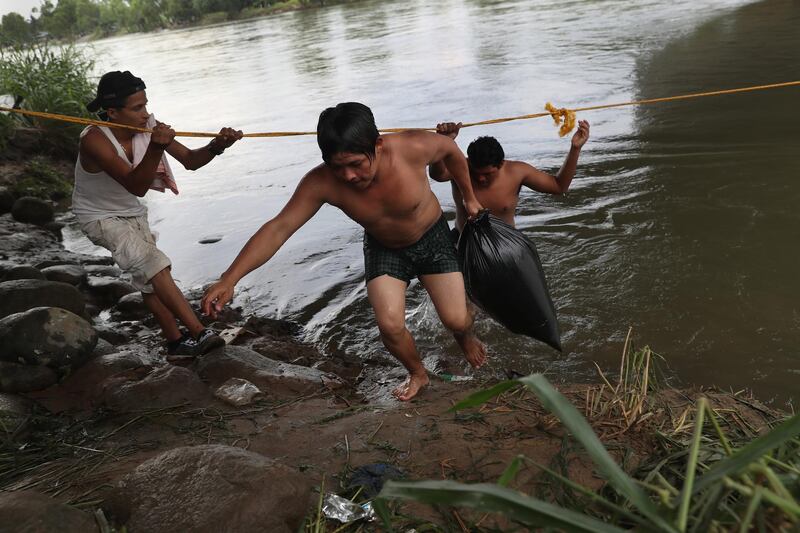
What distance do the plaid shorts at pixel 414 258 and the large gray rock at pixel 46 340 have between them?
1705mm

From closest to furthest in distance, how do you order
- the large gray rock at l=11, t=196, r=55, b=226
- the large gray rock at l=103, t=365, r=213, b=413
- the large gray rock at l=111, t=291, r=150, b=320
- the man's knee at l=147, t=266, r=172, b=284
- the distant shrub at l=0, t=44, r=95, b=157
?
1. the large gray rock at l=103, t=365, r=213, b=413
2. the man's knee at l=147, t=266, r=172, b=284
3. the large gray rock at l=111, t=291, r=150, b=320
4. the large gray rock at l=11, t=196, r=55, b=226
5. the distant shrub at l=0, t=44, r=95, b=157

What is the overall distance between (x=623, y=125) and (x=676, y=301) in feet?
13.8

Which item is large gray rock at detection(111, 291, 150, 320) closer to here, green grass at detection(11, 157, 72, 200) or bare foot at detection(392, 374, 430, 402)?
bare foot at detection(392, 374, 430, 402)

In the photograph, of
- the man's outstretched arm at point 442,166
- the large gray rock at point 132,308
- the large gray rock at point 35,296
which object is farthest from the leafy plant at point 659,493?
the large gray rock at point 132,308

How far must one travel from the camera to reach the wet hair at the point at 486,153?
11.9 ft

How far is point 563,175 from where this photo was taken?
3.75m

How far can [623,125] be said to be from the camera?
7680 millimetres

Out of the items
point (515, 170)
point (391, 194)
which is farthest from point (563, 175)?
point (391, 194)

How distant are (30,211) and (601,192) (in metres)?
5.81

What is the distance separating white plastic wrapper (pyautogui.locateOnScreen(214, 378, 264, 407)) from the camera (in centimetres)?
320

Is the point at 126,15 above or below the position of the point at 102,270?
above

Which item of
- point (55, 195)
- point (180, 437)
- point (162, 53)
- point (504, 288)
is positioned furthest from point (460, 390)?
point (162, 53)

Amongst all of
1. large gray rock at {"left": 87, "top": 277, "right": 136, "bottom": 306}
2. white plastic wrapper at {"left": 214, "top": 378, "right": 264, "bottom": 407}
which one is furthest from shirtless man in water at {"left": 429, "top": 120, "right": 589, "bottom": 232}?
large gray rock at {"left": 87, "top": 277, "right": 136, "bottom": 306}

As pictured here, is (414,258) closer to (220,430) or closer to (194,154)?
(220,430)
